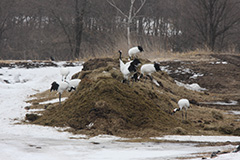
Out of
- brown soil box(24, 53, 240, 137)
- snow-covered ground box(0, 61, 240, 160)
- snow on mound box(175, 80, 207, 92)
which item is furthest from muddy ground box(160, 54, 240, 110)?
snow-covered ground box(0, 61, 240, 160)

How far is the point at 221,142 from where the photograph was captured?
6.41 metres

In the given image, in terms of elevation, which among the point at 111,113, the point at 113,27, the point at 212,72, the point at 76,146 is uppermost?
the point at 113,27

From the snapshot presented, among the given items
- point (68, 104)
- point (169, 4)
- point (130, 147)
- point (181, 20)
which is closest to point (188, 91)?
point (68, 104)

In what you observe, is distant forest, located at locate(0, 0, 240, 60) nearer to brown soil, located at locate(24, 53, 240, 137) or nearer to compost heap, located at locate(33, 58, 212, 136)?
brown soil, located at locate(24, 53, 240, 137)

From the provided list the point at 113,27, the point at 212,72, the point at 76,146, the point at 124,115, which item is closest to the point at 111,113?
the point at 124,115

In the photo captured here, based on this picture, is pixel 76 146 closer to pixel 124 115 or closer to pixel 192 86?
pixel 124 115

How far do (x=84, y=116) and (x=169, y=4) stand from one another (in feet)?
150

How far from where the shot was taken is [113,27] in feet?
123

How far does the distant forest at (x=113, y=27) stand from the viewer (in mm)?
32938

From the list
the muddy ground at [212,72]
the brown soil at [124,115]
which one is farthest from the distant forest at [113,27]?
the brown soil at [124,115]

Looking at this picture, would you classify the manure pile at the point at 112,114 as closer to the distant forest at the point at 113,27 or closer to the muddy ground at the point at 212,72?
the muddy ground at the point at 212,72

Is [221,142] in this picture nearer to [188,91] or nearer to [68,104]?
[68,104]

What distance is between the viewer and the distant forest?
32.9 meters

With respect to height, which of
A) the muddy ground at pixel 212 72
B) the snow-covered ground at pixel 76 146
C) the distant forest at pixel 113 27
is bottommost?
the snow-covered ground at pixel 76 146
